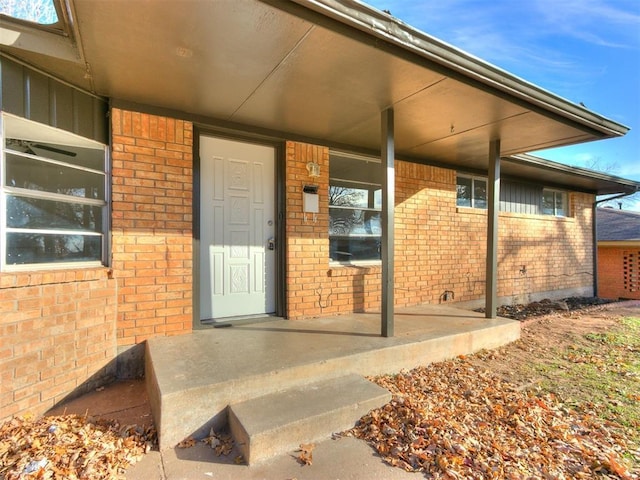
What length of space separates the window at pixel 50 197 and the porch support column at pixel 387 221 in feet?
9.31

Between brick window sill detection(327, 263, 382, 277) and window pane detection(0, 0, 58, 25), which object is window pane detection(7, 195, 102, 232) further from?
brick window sill detection(327, 263, 382, 277)

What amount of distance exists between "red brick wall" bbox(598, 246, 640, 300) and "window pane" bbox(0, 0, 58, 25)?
15.5 m

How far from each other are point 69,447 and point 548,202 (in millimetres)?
9717

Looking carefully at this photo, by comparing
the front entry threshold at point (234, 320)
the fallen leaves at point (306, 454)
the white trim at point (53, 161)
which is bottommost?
the fallen leaves at point (306, 454)

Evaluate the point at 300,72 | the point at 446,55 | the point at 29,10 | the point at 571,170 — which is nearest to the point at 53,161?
the point at 29,10

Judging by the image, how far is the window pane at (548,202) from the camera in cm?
817

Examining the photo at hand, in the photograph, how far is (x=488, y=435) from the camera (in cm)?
232

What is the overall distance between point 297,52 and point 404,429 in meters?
2.81

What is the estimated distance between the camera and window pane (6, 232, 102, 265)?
263 cm

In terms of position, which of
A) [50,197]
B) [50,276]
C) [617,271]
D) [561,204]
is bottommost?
[617,271]

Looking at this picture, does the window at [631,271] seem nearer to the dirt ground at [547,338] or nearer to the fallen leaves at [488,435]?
the dirt ground at [547,338]

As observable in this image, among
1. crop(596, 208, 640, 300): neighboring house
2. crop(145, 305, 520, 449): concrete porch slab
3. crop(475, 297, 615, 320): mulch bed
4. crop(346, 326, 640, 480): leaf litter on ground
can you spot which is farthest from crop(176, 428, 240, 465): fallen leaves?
crop(596, 208, 640, 300): neighboring house

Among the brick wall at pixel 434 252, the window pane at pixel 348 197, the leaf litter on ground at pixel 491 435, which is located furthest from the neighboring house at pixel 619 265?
the leaf litter on ground at pixel 491 435

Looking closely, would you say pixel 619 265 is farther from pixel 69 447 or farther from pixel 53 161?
pixel 53 161
